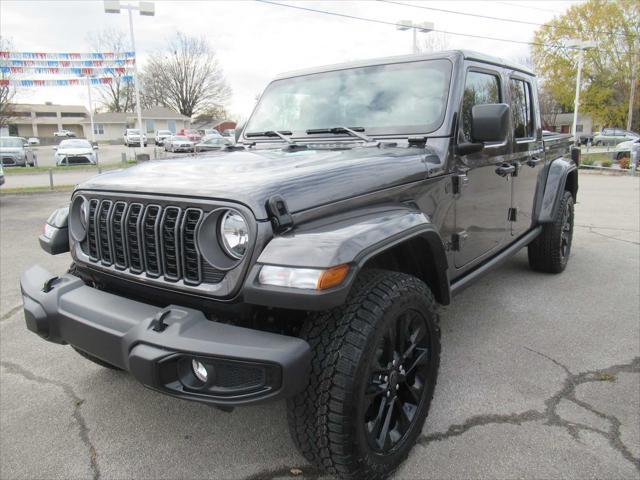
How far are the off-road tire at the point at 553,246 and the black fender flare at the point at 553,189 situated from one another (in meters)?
0.09

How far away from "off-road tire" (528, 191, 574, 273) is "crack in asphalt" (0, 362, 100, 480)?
158 inches

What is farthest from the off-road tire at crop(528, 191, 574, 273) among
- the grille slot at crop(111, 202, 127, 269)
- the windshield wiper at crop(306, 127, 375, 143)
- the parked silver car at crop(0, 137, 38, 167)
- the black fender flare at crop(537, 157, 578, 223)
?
the parked silver car at crop(0, 137, 38, 167)

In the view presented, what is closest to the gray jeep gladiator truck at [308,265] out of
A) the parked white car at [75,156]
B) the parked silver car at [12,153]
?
the parked white car at [75,156]

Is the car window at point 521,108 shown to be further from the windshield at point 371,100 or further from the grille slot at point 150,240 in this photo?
the grille slot at point 150,240

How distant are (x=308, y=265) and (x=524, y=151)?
9.75ft

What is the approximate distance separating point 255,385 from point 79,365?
2.10 meters

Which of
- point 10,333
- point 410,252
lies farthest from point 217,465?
point 10,333

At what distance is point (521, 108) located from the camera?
4168mm

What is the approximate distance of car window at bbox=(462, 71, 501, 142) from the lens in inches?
123

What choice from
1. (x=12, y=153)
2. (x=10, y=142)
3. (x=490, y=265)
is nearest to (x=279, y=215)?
(x=490, y=265)

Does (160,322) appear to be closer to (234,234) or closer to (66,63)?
(234,234)

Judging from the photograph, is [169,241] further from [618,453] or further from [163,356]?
[618,453]

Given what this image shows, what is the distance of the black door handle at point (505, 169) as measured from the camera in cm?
355

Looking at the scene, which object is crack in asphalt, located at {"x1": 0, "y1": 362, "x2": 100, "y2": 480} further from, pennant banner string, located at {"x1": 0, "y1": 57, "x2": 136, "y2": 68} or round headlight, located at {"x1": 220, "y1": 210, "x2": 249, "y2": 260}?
pennant banner string, located at {"x1": 0, "y1": 57, "x2": 136, "y2": 68}
